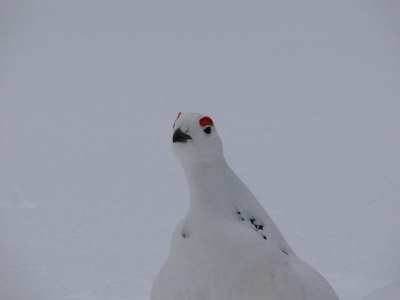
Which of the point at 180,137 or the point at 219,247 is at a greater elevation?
the point at 180,137

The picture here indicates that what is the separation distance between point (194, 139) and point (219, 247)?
499 mm

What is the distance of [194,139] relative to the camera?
1.96 m

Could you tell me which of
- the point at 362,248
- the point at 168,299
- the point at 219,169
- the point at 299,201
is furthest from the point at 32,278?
the point at 299,201

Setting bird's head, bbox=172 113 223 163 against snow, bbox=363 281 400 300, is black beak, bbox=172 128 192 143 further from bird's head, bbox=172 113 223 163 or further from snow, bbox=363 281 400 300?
snow, bbox=363 281 400 300

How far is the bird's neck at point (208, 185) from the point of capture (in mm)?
2049

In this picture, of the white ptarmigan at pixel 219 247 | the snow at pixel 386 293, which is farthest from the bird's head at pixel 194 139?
the snow at pixel 386 293

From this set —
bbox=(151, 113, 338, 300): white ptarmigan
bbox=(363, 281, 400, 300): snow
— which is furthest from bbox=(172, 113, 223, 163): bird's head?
bbox=(363, 281, 400, 300): snow

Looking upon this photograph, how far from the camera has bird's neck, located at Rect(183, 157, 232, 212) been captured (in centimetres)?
205

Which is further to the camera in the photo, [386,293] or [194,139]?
[386,293]

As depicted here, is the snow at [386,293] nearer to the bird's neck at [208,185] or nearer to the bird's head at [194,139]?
the bird's neck at [208,185]

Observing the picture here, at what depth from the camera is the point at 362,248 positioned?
5.01 meters

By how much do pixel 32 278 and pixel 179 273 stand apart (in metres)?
2.93

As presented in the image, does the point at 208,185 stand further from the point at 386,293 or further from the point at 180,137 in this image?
the point at 386,293

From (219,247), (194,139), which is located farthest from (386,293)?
(194,139)
